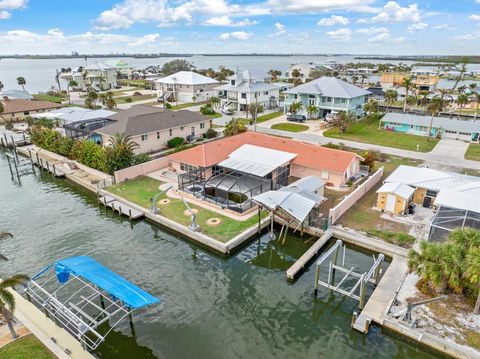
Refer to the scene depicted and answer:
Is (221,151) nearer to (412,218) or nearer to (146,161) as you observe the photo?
(146,161)

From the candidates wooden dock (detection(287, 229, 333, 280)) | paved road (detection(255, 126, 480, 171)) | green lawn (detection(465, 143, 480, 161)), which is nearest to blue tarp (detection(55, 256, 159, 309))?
wooden dock (detection(287, 229, 333, 280))

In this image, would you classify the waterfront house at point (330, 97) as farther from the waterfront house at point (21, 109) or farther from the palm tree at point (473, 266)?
the waterfront house at point (21, 109)

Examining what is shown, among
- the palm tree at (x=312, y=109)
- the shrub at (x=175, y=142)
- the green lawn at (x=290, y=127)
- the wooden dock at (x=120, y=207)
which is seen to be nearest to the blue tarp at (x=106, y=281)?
the wooden dock at (x=120, y=207)

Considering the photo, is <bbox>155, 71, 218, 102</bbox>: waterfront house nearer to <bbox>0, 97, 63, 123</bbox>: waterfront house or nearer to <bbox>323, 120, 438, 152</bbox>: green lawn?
<bbox>0, 97, 63, 123</bbox>: waterfront house

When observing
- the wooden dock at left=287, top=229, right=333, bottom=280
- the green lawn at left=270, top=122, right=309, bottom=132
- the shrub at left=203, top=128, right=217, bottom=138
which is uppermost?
the shrub at left=203, top=128, right=217, bottom=138

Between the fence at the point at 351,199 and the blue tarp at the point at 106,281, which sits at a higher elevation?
the blue tarp at the point at 106,281

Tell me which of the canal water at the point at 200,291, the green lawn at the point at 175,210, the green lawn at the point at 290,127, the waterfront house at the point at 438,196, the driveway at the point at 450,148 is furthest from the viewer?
the green lawn at the point at 290,127
